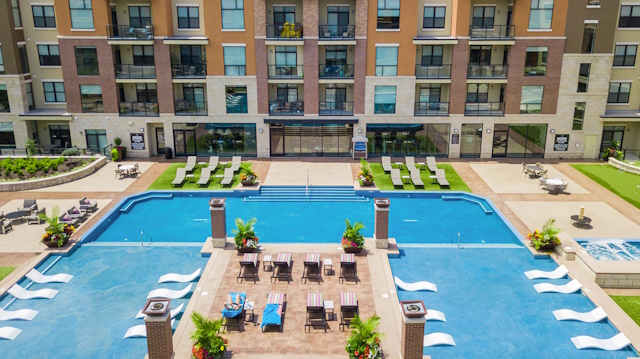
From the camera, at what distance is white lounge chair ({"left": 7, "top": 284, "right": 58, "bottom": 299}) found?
73.8 feet

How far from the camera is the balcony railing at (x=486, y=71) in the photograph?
40.3 metres

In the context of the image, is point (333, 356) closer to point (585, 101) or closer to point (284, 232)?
point (284, 232)

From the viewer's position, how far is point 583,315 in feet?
68.8

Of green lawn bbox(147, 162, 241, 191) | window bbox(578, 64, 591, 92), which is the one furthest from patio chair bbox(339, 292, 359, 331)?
window bbox(578, 64, 591, 92)

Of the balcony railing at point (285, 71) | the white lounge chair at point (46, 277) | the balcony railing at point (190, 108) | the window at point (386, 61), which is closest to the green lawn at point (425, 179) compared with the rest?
the window at point (386, 61)

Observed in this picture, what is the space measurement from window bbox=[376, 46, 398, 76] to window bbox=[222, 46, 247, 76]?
9792 millimetres

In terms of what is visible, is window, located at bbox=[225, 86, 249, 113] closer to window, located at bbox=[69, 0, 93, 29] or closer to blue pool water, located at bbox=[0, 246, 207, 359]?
window, located at bbox=[69, 0, 93, 29]

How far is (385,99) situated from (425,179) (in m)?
7.31

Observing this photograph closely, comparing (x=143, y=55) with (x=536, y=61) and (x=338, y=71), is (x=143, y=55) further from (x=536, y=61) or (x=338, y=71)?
(x=536, y=61)

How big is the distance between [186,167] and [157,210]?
5980 millimetres

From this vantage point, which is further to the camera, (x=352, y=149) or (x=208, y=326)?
(x=352, y=149)

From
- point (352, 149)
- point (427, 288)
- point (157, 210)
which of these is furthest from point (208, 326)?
point (352, 149)

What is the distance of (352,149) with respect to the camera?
4200 cm

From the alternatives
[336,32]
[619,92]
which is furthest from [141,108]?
[619,92]
